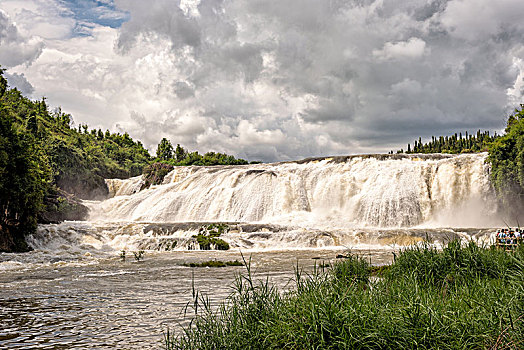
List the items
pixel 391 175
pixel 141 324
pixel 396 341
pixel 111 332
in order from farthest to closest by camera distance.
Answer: pixel 391 175, pixel 141 324, pixel 111 332, pixel 396 341

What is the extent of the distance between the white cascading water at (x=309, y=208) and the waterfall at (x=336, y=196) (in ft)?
0.22

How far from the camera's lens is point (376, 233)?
71.9 feet

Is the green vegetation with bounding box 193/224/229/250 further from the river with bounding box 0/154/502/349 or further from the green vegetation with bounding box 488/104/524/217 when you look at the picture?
the green vegetation with bounding box 488/104/524/217

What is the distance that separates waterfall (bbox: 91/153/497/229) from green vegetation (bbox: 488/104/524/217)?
1.17 meters

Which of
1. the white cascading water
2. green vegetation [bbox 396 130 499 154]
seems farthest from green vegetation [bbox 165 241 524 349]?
green vegetation [bbox 396 130 499 154]

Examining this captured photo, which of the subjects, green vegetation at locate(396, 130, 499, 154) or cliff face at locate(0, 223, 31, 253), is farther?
green vegetation at locate(396, 130, 499, 154)

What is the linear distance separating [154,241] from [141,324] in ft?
50.9

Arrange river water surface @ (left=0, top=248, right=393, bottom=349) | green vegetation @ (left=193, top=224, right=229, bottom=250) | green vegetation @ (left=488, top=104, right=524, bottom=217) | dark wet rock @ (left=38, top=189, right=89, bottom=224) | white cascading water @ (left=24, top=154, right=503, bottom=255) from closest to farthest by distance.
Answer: river water surface @ (left=0, top=248, right=393, bottom=349)
green vegetation @ (left=193, top=224, right=229, bottom=250)
white cascading water @ (left=24, top=154, right=503, bottom=255)
green vegetation @ (left=488, top=104, right=524, bottom=217)
dark wet rock @ (left=38, top=189, right=89, bottom=224)

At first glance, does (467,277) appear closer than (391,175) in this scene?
Yes

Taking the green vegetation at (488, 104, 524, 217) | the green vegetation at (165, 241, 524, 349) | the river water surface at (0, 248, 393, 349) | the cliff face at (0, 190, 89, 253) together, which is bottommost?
the river water surface at (0, 248, 393, 349)

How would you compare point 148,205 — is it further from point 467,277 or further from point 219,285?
point 467,277

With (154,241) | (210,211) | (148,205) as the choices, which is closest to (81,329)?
(154,241)

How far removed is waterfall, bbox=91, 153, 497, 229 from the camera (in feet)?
92.1

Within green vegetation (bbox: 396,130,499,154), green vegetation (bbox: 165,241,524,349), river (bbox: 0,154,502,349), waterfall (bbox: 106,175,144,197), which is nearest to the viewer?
green vegetation (bbox: 165,241,524,349)
